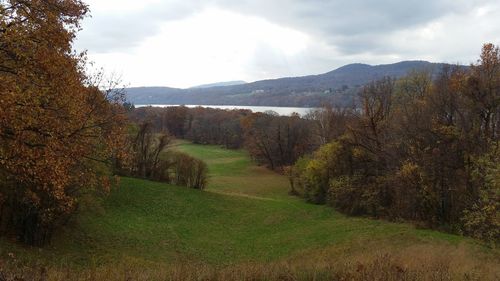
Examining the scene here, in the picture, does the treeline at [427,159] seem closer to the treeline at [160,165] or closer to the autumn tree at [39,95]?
the treeline at [160,165]

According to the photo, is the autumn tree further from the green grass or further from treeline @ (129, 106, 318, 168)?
treeline @ (129, 106, 318, 168)

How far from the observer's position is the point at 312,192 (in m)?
44.6

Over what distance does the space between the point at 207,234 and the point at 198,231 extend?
89 cm

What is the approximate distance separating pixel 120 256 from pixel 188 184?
2599cm

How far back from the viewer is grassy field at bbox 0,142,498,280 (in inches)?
813

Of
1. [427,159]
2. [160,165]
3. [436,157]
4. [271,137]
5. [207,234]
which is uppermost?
[436,157]

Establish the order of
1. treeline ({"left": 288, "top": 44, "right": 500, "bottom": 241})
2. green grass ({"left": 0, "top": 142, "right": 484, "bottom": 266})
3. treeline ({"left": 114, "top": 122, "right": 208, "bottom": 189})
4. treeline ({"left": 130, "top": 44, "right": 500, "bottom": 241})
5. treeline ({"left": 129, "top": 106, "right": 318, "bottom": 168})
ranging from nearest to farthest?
green grass ({"left": 0, "top": 142, "right": 484, "bottom": 266}) → treeline ({"left": 130, "top": 44, "right": 500, "bottom": 241}) → treeline ({"left": 288, "top": 44, "right": 500, "bottom": 241}) → treeline ({"left": 114, "top": 122, "right": 208, "bottom": 189}) → treeline ({"left": 129, "top": 106, "right": 318, "bottom": 168})

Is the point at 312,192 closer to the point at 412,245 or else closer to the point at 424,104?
the point at 424,104

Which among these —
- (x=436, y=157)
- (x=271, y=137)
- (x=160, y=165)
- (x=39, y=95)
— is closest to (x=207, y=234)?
(x=436, y=157)

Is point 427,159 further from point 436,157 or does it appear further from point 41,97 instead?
point 41,97

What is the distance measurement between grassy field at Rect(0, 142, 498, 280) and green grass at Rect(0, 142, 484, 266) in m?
0.06

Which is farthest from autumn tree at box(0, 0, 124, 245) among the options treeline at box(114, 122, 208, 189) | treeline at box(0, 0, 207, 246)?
treeline at box(114, 122, 208, 189)

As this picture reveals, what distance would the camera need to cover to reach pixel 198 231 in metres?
31.4

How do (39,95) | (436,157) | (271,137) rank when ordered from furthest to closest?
(271,137) → (436,157) → (39,95)
